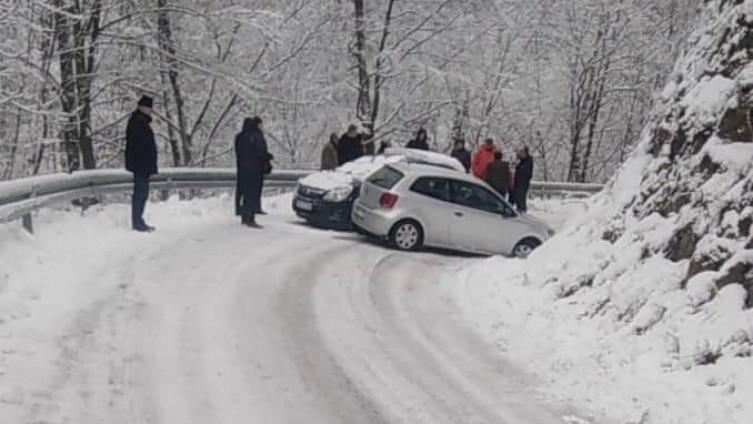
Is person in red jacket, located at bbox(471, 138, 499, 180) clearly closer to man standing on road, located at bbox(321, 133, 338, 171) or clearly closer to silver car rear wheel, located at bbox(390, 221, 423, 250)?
man standing on road, located at bbox(321, 133, 338, 171)

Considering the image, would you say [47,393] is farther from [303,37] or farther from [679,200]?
[303,37]

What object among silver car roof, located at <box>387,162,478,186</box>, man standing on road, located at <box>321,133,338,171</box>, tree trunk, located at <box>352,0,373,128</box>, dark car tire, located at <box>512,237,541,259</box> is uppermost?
tree trunk, located at <box>352,0,373,128</box>

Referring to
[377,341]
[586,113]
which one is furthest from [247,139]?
[586,113]

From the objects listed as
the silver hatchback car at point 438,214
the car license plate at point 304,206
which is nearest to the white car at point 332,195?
the car license plate at point 304,206

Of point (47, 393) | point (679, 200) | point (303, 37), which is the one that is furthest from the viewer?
point (303, 37)

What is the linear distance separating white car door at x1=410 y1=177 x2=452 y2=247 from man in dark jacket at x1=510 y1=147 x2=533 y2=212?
600 centimetres

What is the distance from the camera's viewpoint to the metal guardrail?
394 inches

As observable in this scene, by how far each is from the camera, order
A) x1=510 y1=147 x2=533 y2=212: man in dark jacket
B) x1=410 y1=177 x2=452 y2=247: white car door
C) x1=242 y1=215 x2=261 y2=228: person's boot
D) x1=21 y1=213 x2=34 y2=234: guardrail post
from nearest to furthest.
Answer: x1=21 y1=213 x2=34 y2=234: guardrail post → x1=242 y1=215 x2=261 y2=228: person's boot → x1=410 y1=177 x2=452 y2=247: white car door → x1=510 y1=147 x2=533 y2=212: man in dark jacket

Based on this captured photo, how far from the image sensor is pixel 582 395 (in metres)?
6.93

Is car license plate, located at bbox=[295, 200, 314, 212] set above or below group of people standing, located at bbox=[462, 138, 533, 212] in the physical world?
below

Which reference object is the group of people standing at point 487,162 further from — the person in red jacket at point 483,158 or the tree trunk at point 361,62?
the tree trunk at point 361,62

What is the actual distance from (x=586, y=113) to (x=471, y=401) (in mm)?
31672

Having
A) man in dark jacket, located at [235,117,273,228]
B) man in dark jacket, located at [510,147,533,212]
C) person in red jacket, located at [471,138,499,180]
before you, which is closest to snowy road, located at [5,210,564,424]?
man in dark jacket, located at [235,117,273,228]

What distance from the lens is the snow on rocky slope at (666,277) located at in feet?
22.5
